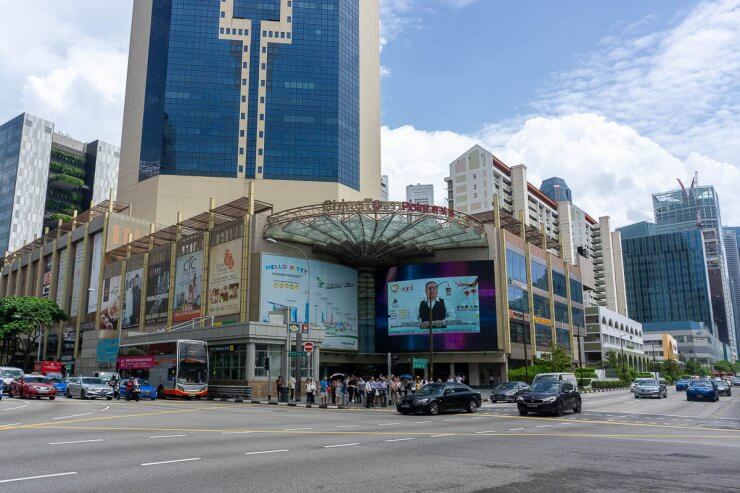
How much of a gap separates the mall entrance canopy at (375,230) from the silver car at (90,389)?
24.8 m

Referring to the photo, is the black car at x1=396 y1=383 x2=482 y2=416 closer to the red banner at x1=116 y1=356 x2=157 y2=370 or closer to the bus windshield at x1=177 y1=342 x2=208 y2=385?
the bus windshield at x1=177 y1=342 x2=208 y2=385

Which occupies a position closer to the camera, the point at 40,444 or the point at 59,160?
the point at 40,444

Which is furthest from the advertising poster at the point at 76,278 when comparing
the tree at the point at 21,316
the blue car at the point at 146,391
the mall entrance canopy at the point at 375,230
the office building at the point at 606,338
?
the office building at the point at 606,338

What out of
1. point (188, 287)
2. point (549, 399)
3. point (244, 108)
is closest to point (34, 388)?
point (549, 399)

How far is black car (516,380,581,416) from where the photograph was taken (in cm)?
2625

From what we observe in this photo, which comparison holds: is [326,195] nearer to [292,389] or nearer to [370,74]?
[370,74]

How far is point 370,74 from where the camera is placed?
375 ft

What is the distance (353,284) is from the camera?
7388 centimetres

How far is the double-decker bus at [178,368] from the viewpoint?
40906 mm

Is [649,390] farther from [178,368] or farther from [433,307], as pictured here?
[178,368]

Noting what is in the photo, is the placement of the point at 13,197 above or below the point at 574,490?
above

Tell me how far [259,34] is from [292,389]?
266 ft

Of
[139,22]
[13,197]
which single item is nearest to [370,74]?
[139,22]

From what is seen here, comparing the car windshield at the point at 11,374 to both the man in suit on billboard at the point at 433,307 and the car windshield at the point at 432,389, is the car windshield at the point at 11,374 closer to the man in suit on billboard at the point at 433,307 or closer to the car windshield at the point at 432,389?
the car windshield at the point at 432,389
